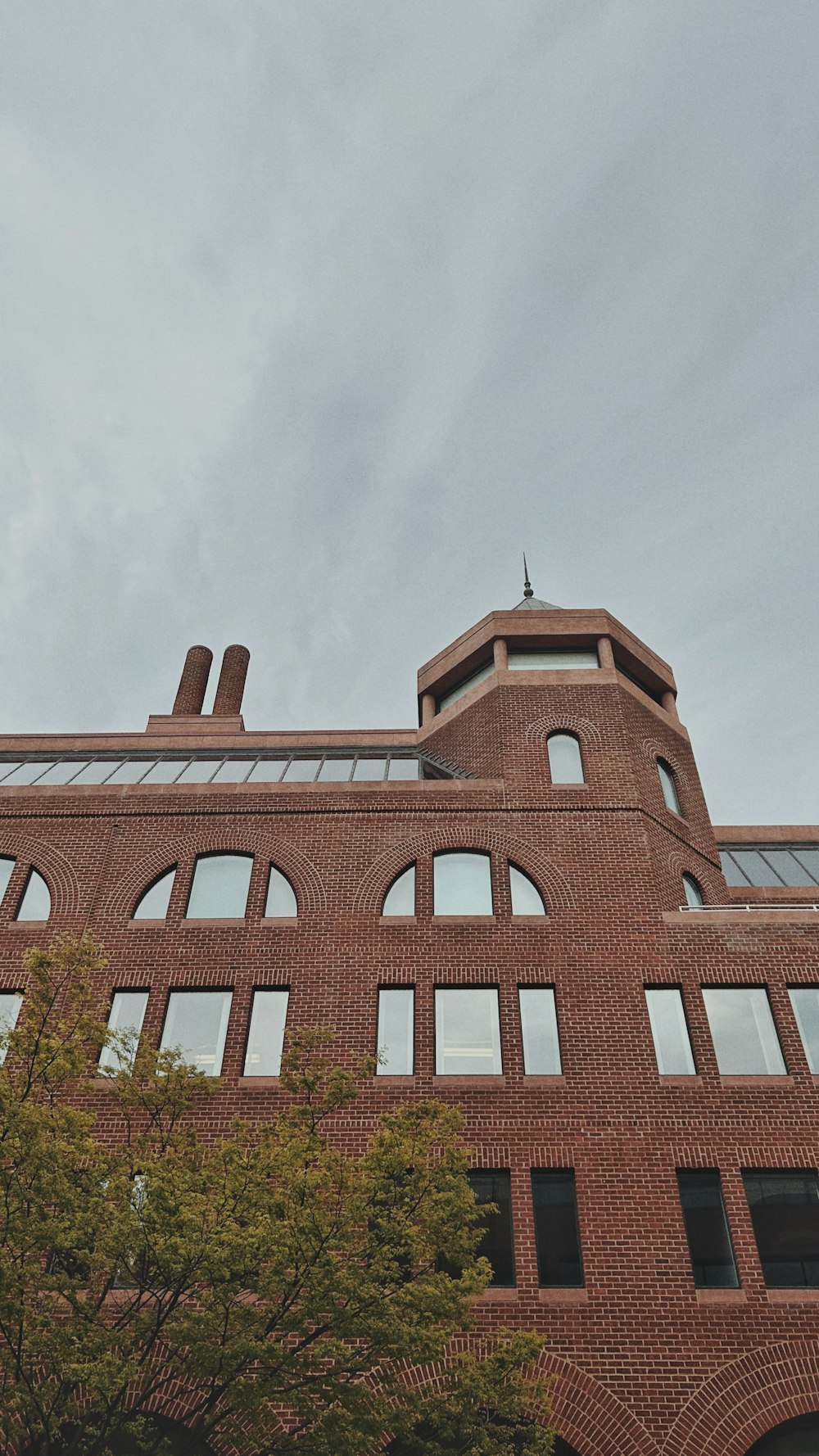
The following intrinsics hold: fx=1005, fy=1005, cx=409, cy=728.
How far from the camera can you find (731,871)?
88.1ft

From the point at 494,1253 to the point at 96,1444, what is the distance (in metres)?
7.35

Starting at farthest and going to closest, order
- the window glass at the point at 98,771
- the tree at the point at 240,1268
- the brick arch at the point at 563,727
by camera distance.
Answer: the window glass at the point at 98,771
the brick arch at the point at 563,727
the tree at the point at 240,1268

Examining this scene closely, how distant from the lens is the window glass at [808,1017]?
18703 mm

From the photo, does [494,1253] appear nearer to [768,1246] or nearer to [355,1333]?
[768,1246]

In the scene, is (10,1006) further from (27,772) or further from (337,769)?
(337,769)

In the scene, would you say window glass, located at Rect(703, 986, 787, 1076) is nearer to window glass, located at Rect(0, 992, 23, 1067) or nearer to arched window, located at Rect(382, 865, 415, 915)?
arched window, located at Rect(382, 865, 415, 915)

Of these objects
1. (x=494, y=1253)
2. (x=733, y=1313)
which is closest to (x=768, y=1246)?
(x=733, y=1313)

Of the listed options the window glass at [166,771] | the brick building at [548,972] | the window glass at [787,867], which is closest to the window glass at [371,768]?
the brick building at [548,972]

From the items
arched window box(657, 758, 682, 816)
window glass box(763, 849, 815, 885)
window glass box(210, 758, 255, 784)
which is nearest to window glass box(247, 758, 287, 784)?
window glass box(210, 758, 255, 784)

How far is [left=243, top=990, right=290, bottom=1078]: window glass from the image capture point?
18.6 metres

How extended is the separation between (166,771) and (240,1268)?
16.4 meters

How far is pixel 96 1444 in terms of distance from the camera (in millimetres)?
10977

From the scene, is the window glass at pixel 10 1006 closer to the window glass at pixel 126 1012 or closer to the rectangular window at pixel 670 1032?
the window glass at pixel 126 1012

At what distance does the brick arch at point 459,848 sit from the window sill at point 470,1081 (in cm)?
373
